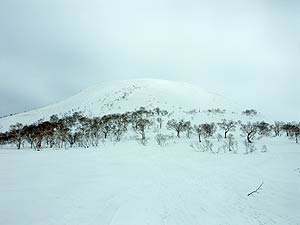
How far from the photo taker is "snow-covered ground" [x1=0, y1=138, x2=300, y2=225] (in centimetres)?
1102

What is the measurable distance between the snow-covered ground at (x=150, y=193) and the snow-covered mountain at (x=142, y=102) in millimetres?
46698

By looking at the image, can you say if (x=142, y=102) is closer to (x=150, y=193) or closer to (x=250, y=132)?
(x=250, y=132)

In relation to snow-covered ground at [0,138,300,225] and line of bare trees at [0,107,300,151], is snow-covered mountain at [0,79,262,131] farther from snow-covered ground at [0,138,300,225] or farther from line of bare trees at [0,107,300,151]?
snow-covered ground at [0,138,300,225]

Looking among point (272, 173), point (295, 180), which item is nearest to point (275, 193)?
point (295, 180)

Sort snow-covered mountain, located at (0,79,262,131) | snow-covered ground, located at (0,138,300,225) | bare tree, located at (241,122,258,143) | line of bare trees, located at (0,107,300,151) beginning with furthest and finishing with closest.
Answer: snow-covered mountain, located at (0,79,262,131) → line of bare trees, located at (0,107,300,151) → bare tree, located at (241,122,258,143) → snow-covered ground, located at (0,138,300,225)

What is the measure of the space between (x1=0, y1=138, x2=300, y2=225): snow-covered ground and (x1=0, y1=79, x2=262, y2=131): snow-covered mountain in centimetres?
4670

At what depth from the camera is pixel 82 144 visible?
1575 inches

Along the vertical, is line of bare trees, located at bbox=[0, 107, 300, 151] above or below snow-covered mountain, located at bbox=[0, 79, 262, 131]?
below

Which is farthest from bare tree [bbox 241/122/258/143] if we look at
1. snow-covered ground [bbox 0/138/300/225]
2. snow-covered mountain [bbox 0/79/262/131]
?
snow-covered mountain [bbox 0/79/262/131]

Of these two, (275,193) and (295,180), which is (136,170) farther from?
(295,180)

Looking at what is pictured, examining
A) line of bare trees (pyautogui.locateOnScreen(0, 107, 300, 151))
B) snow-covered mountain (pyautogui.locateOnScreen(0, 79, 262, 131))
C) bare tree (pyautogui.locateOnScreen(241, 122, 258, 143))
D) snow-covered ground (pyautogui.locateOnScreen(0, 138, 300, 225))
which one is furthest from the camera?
snow-covered mountain (pyautogui.locateOnScreen(0, 79, 262, 131))

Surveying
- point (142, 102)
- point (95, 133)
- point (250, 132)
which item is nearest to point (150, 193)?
point (250, 132)

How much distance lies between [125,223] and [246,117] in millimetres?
68918

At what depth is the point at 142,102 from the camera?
82.1m
